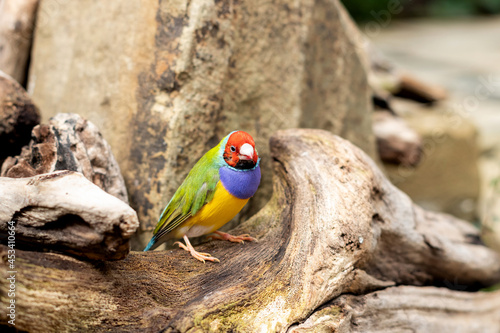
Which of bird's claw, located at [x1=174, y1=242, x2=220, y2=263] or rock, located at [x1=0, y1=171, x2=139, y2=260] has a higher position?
rock, located at [x1=0, y1=171, x2=139, y2=260]

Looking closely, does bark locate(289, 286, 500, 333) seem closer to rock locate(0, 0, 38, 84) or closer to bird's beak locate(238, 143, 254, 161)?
bird's beak locate(238, 143, 254, 161)

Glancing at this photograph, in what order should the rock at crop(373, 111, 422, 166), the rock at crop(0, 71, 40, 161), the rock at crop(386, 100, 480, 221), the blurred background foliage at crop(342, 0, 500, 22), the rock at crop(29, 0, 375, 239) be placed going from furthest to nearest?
1. the blurred background foliage at crop(342, 0, 500, 22)
2. the rock at crop(386, 100, 480, 221)
3. the rock at crop(373, 111, 422, 166)
4. the rock at crop(29, 0, 375, 239)
5. the rock at crop(0, 71, 40, 161)

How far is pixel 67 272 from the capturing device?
221cm

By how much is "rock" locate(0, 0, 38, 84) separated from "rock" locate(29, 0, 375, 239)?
0.18 meters

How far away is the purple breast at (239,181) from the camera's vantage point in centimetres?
280

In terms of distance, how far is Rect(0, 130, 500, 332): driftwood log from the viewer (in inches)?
87.4

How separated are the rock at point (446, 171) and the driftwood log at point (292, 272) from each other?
241 centimetres

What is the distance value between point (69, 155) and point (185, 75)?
1.03 meters

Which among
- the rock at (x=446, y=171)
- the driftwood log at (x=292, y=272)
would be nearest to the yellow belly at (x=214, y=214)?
the driftwood log at (x=292, y=272)

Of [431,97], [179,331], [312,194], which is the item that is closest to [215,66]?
[312,194]

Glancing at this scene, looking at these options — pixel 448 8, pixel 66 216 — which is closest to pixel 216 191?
pixel 66 216

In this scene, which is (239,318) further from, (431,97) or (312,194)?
(431,97)

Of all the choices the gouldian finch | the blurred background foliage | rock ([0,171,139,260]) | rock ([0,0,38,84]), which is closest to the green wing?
the gouldian finch

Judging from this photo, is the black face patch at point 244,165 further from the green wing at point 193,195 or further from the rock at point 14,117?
the rock at point 14,117
